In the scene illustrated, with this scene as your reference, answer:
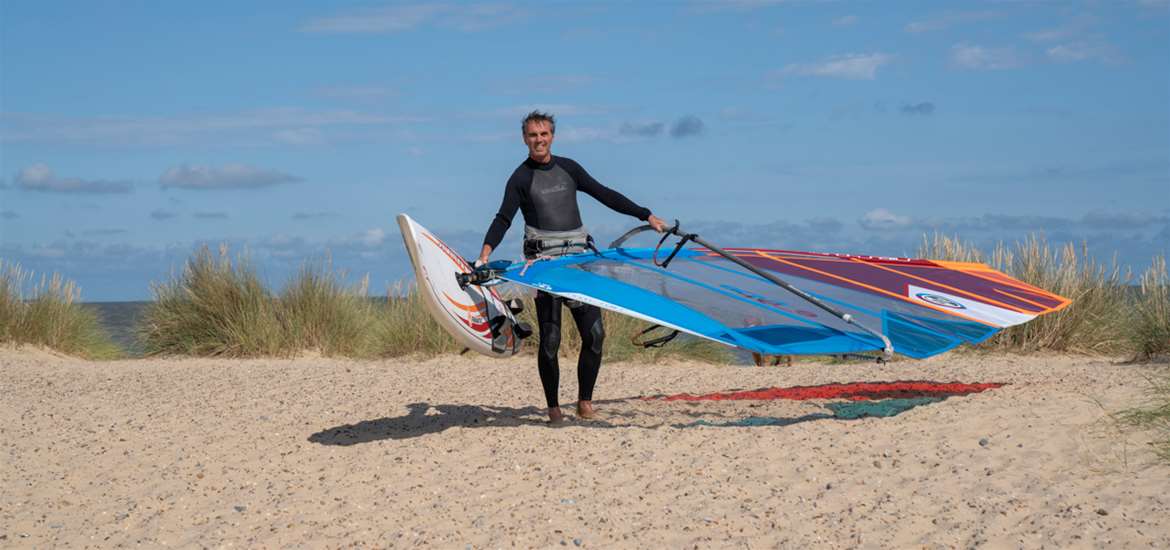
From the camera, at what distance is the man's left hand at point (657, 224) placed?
6836 millimetres

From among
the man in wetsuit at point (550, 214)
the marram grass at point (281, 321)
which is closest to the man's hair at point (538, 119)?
the man in wetsuit at point (550, 214)

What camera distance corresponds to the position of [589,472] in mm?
5910

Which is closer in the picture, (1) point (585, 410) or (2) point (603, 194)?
(2) point (603, 194)

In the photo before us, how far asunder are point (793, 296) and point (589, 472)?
6.80ft

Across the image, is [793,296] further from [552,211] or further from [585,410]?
[552,211]

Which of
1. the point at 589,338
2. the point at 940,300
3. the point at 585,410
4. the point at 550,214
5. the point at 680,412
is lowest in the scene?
the point at 680,412

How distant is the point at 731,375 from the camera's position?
10.2m

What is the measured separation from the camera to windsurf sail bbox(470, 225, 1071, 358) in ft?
22.0

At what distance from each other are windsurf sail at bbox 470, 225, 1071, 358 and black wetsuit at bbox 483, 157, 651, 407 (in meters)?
0.22

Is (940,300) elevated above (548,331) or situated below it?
above

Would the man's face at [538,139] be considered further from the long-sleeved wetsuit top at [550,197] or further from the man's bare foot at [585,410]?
the man's bare foot at [585,410]

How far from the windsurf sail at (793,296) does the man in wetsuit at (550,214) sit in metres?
0.16

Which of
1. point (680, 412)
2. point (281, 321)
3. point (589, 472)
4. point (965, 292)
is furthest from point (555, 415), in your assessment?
point (281, 321)

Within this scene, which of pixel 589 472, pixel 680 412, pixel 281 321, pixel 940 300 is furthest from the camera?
pixel 281 321
